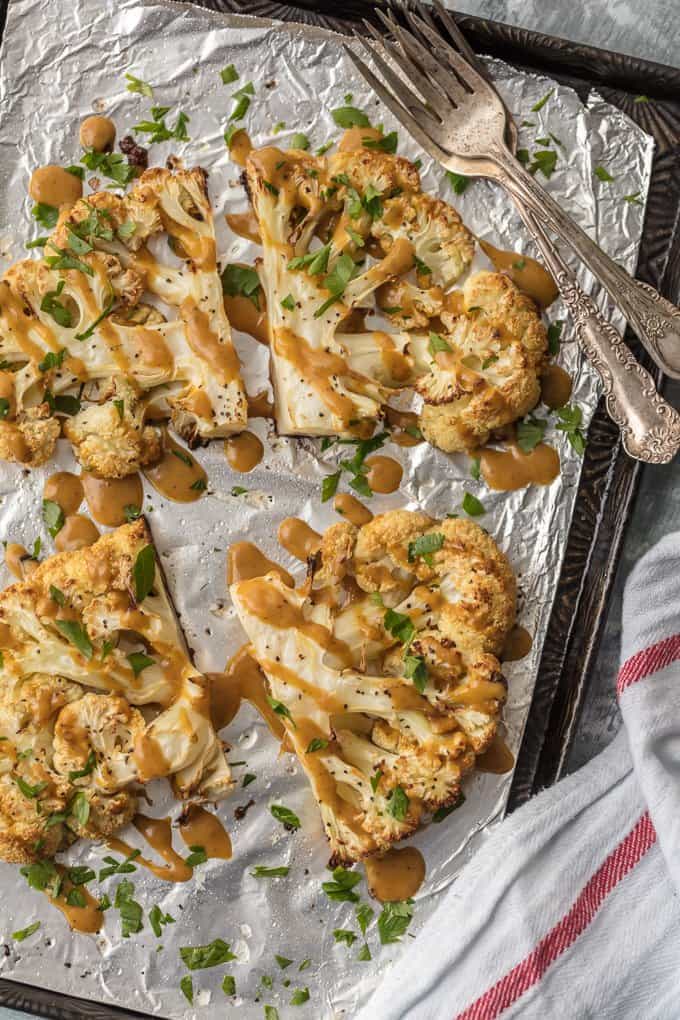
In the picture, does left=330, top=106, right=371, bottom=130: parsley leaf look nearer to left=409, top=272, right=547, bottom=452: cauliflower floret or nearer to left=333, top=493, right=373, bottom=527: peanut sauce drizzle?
left=409, top=272, right=547, bottom=452: cauliflower floret

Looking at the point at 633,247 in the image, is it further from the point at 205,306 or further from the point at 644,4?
the point at 205,306

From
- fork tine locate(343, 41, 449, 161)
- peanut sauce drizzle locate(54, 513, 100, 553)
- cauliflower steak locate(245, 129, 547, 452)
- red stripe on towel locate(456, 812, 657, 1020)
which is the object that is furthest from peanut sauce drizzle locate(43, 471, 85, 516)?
red stripe on towel locate(456, 812, 657, 1020)

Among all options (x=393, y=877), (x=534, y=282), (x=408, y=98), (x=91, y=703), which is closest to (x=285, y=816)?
(x=393, y=877)

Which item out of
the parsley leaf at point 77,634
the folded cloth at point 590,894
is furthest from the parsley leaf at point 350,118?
the parsley leaf at point 77,634

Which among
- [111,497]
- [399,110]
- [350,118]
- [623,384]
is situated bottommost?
[111,497]

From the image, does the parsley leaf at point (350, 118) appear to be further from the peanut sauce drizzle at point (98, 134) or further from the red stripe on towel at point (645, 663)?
the red stripe on towel at point (645, 663)

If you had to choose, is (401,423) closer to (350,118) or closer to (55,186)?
(350,118)
